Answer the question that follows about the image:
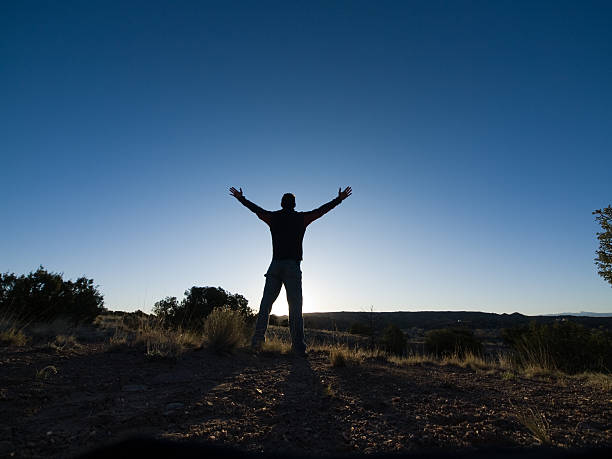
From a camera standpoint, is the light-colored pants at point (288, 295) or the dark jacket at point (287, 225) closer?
the light-colored pants at point (288, 295)

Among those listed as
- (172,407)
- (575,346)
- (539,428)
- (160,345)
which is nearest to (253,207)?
(160,345)

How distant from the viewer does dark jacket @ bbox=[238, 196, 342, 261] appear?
620cm

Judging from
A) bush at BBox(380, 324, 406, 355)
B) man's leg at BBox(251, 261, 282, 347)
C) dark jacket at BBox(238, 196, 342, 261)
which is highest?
dark jacket at BBox(238, 196, 342, 261)

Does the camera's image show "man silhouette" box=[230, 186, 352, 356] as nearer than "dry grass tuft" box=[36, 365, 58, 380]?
No

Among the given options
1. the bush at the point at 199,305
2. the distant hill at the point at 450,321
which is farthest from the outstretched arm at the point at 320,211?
the distant hill at the point at 450,321

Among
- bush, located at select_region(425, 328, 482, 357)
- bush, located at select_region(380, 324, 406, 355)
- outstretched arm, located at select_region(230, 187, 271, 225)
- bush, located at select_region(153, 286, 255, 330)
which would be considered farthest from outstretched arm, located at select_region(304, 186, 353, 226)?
bush, located at select_region(425, 328, 482, 357)

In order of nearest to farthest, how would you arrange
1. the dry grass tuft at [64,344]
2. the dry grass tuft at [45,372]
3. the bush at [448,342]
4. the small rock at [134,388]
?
the small rock at [134,388] < the dry grass tuft at [45,372] < the dry grass tuft at [64,344] < the bush at [448,342]

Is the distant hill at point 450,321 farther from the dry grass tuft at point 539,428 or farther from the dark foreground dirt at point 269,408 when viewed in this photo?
the dry grass tuft at point 539,428

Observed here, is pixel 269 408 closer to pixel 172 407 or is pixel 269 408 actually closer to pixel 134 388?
pixel 172 407

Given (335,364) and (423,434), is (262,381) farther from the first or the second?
(423,434)

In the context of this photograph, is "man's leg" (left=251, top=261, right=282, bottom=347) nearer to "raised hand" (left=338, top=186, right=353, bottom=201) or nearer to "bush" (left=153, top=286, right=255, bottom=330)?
"raised hand" (left=338, top=186, right=353, bottom=201)

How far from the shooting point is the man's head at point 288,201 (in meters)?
6.64

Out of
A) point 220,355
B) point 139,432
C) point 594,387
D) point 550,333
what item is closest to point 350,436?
point 139,432

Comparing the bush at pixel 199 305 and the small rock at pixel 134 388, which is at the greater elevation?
the bush at pixel 199 305
